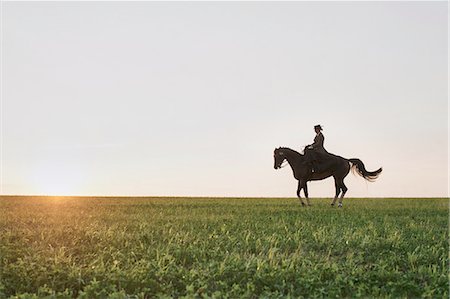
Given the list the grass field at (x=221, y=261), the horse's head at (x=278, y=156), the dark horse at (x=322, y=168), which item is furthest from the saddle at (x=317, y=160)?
the grass field at (x=221, y=261)

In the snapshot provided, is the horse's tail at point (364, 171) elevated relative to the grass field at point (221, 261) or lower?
elevated

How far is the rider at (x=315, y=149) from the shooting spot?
91.2ft

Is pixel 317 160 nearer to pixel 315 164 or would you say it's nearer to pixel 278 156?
pixel 315 164

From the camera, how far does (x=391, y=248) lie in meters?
12.7

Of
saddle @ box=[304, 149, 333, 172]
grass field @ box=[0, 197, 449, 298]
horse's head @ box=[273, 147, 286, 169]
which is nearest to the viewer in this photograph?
grass field @ box=[0, 197, 449, 298]

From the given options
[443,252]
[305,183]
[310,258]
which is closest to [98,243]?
[310,258]

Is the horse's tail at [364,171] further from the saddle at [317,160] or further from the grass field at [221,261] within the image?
the grass field at [221,261]

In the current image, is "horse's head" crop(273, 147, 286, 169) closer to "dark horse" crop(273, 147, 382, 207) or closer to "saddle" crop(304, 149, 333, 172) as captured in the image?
"dark horse" crop(273, 147, 382, 207)

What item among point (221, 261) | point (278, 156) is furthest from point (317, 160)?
point (221, 261)

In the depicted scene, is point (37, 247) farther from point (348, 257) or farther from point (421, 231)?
point (421, 231)

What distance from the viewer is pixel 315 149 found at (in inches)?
1102

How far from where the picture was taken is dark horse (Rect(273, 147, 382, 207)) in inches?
1101

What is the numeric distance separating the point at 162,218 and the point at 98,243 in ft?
19.6

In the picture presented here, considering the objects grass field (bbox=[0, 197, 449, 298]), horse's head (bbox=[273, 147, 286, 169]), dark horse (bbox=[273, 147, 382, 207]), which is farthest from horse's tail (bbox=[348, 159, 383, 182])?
grass field (bbox=[0, 197, 449, 298])
